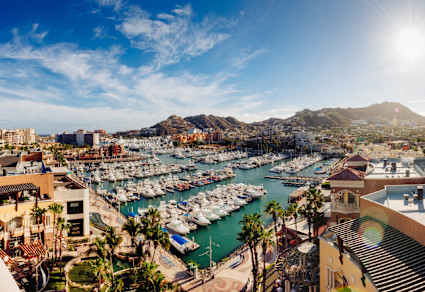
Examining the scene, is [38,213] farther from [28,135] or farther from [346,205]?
[28,135]

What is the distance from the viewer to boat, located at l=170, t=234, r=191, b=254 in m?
30.7

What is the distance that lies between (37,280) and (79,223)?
34.2 feet

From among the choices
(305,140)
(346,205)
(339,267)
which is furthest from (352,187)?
(305,140)

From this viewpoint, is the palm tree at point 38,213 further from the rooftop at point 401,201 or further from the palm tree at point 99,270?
the rooftop at point 401,201

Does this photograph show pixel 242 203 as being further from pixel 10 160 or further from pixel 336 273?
pixel 10 160

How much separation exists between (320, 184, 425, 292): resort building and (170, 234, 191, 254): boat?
1898cm

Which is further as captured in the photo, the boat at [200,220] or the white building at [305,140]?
the white building at [305,140]

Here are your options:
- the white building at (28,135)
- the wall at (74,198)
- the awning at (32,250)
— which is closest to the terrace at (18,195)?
the wall at (74,198)

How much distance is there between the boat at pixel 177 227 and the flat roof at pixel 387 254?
2515 centimetres

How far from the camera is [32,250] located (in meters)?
22.4

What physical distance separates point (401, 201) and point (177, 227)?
2719 cm

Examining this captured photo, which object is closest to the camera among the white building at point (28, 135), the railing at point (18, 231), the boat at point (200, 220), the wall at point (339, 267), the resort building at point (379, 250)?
the resort building at point (379, 250)

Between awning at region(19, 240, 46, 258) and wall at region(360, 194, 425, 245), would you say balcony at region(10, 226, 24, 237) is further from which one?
wall at region(360, 194, 425, 245)

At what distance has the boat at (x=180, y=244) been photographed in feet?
101
